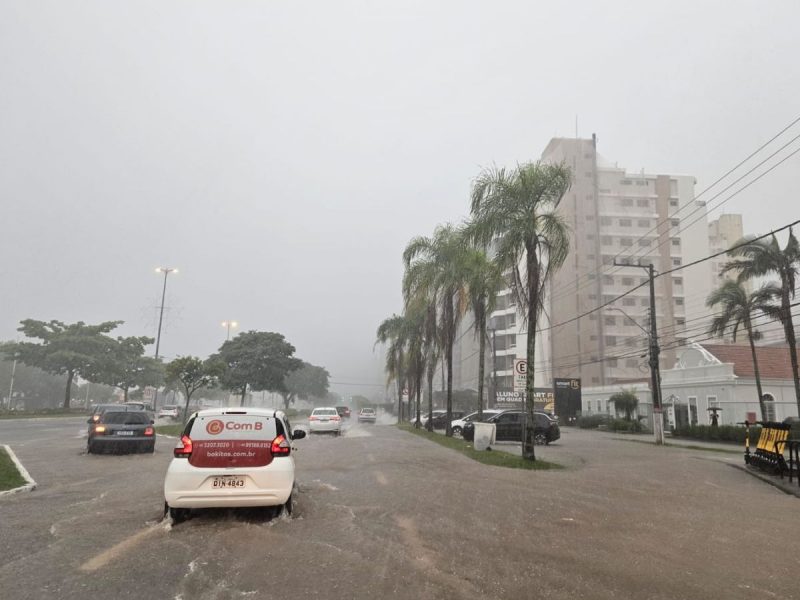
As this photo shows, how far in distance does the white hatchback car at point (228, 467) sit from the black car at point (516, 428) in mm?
19114

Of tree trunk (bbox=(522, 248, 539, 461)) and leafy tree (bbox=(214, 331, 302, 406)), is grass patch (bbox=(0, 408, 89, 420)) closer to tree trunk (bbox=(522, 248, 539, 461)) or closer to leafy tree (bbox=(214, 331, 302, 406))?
leafy tree (bbox=(214, 331, 302, 406))

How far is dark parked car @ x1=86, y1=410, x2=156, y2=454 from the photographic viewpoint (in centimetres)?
1677

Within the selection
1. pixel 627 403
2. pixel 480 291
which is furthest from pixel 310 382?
pixel 480 291

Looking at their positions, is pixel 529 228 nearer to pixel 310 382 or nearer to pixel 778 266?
pixel 778 266

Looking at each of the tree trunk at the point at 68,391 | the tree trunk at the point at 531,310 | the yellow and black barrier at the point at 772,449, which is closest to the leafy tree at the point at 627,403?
the yellow and black barrier at the point at 772,449

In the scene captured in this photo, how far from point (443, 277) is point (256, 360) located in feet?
128

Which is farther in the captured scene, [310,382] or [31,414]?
[310,382]

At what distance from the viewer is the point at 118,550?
6.07m

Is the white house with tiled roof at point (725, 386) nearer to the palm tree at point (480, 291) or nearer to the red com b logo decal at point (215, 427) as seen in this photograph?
the palm tree at point (480, 291)

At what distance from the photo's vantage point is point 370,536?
6.81 metres

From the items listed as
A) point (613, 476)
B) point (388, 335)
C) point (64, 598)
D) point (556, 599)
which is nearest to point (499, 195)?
point (613, 476)

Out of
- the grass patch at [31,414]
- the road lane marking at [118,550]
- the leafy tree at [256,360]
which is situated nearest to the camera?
the road lane marking at [118,550]

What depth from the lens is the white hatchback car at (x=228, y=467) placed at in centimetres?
712

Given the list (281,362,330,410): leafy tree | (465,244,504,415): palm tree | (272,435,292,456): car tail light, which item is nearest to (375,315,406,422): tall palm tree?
(465,244,504,415): palm tree
